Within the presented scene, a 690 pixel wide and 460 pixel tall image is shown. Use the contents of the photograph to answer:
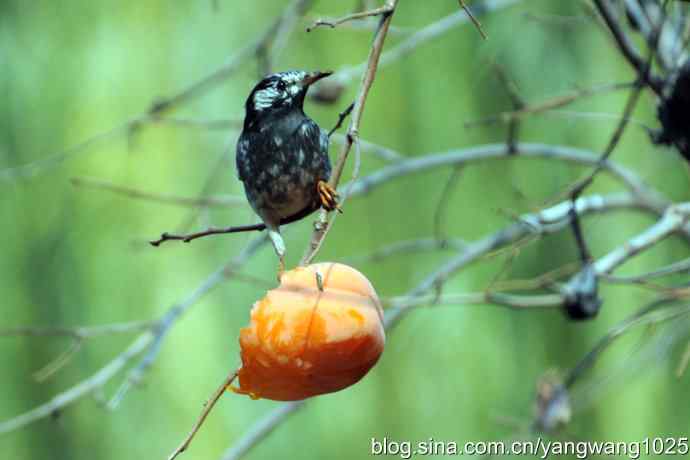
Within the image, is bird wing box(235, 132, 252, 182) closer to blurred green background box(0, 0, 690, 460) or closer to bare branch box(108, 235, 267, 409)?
bare branch box(108, 235, 267, 409)

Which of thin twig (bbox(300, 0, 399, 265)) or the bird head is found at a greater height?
thin twig (bbox(300, 0, 399, 265))

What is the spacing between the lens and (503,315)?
14.9 ft

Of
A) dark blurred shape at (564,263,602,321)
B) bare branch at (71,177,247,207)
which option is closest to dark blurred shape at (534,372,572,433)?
dark blurred shape at (564,263,602,321)

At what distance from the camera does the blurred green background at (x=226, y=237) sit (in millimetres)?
3994

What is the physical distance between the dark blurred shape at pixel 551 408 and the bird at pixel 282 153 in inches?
34.9

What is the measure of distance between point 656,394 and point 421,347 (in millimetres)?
1004

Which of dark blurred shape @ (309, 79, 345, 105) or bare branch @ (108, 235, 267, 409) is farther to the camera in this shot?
dark blurred shape @ (309, 79, 345, 105)

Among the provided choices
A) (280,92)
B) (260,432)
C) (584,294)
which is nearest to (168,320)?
(260,432)

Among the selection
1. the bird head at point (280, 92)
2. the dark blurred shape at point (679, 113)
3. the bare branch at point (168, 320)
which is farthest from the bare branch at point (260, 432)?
Answer: the dark blurred shape at point (679, 113)

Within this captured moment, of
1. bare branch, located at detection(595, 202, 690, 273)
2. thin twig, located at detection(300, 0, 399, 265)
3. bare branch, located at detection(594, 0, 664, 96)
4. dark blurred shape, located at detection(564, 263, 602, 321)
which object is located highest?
thin twig, located at detection(300, 0, 399, 265)

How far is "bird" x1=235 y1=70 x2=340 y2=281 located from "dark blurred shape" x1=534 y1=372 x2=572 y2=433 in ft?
2.91

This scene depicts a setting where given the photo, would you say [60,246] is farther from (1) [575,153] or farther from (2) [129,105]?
(1) [575,153]

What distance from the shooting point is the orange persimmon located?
42.1 inches

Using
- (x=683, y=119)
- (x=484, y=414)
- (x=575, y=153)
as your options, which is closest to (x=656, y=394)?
(x=484, y=414)
